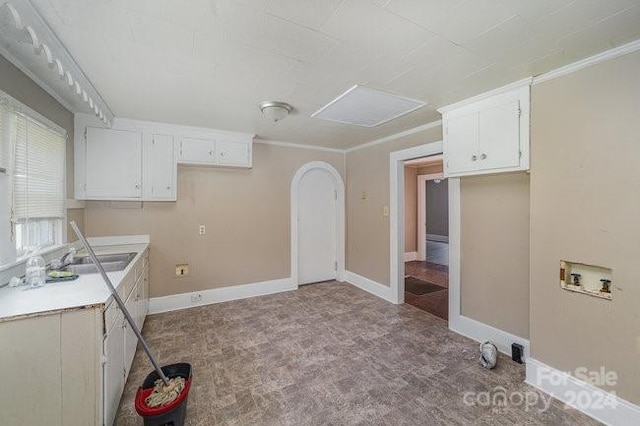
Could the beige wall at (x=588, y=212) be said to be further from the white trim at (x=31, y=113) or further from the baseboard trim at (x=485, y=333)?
the white trim at (x=31, y=113)

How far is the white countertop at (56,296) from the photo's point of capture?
1.37 meters

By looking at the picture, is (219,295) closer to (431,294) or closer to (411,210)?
(431,294)

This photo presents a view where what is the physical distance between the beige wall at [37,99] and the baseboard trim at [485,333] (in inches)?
165

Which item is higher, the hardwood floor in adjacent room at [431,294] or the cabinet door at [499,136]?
the cabinet door at [499,136]

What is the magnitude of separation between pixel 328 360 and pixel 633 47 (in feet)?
10.1

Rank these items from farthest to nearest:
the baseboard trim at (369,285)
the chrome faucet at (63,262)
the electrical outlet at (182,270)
A: the baseboard trim at (369,285), the electrical outlet at (182,270), the chrome faucet at (63,262)

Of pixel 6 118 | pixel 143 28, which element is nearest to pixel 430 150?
pixel 143 28

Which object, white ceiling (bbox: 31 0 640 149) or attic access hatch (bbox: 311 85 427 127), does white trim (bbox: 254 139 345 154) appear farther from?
white ceiling (bbox: 31 0 640 149)

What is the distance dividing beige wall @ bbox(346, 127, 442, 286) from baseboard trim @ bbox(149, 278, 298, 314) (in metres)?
1.23

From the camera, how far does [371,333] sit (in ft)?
9.61

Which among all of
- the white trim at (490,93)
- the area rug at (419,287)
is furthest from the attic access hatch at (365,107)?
the area rug at (419,287)

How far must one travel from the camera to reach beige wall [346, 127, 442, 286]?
398cm

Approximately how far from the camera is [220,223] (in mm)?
3820

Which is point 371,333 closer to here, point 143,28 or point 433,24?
point 433,24
